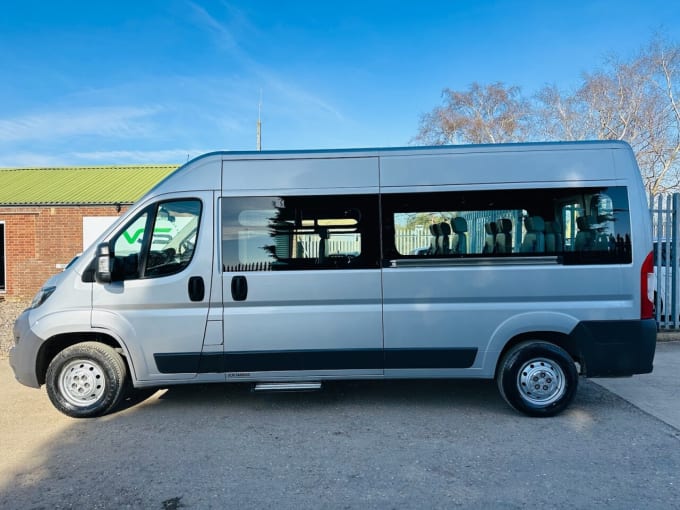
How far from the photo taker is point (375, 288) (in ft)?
14.3

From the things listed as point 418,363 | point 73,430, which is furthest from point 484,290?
point 73,430

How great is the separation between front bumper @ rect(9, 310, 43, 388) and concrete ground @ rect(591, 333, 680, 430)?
6073 mm

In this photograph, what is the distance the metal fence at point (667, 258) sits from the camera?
7965mm

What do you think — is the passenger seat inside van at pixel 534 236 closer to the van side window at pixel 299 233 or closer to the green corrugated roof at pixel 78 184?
the van side window at pixel 299 233

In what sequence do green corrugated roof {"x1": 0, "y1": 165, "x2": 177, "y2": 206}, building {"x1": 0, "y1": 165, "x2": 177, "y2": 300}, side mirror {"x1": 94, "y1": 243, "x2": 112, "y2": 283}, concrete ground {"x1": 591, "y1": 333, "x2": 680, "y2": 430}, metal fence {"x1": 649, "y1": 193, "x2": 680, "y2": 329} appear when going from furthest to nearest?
1. green corrugated roof {"x1": 0, "y1": 165, "x2": 177, "y2": 206}
2. building {"x1": 0, "y1": 165, "x2": 177, "y2": 300}
3. metal fence {"x1": 649, "y1": 193, "x2": 680, "y2": 329}
4. concrete ground {"x1": 591, "y1": 333, "x2": 680, "y2": 430}
5. side mirror {"x1": 94, "y1": 243, "x2": 112, "y2": 283}

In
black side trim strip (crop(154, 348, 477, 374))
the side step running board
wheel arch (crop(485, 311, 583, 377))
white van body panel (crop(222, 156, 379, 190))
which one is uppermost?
white van body panel (crop(222, 156, 379, 190))

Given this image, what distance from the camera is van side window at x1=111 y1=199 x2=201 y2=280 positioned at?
4.34 meters

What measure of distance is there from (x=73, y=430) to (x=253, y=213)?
2.59 metres

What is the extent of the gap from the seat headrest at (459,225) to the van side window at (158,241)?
2.48 metres

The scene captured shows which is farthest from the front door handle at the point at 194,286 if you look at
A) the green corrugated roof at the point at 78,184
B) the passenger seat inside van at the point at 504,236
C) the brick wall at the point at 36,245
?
the brick wall at the point at 36,245

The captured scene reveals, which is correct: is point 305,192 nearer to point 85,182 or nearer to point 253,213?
point 253,213

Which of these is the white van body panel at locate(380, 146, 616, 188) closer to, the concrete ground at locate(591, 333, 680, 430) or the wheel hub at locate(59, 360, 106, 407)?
the concrete ground at locate(591, 333, 680, 430)

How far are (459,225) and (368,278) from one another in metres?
1.02

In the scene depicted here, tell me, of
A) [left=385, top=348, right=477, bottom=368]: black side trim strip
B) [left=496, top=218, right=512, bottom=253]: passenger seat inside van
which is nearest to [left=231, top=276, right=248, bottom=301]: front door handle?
[left=385, top=348, right=477, bottom=368]: black side trim strip
